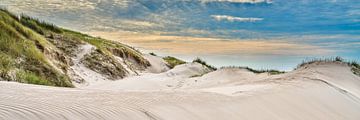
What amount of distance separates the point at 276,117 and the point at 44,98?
3.27 metres

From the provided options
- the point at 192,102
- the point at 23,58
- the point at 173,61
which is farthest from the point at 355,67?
the point at 173,61

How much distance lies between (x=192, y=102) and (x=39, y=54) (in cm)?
977

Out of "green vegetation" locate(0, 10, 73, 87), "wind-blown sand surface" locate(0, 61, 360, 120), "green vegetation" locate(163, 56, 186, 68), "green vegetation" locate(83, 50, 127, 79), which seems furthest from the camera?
"green vegetation" locate(163, 56, 186, 68)

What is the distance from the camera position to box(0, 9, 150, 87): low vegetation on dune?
1124 cm

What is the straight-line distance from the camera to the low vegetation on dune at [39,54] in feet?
36.9

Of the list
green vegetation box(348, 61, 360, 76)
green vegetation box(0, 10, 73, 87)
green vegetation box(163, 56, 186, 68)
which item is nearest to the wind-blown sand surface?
green vegetation box(348, 61, 360, 76)

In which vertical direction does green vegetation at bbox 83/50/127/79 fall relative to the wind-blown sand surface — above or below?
below

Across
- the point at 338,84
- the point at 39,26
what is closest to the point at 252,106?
the point at 338,84

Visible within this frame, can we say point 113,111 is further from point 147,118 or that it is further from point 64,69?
point 64,69

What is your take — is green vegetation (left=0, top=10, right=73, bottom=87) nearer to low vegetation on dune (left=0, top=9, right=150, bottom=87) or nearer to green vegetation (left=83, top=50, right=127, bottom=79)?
low vegetation on dune (left=0, top=9, right=150, bottom=87)

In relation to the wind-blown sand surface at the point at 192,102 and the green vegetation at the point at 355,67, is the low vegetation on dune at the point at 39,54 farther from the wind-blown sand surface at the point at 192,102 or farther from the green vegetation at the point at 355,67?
the green vegetation at the point at 355,67

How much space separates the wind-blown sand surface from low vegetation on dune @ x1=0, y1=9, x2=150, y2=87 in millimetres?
4115

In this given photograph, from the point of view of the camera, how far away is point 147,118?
4688 mm

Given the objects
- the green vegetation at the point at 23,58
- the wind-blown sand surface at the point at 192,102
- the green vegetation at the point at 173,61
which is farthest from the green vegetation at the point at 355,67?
the green vegetation at the point at 173,61
